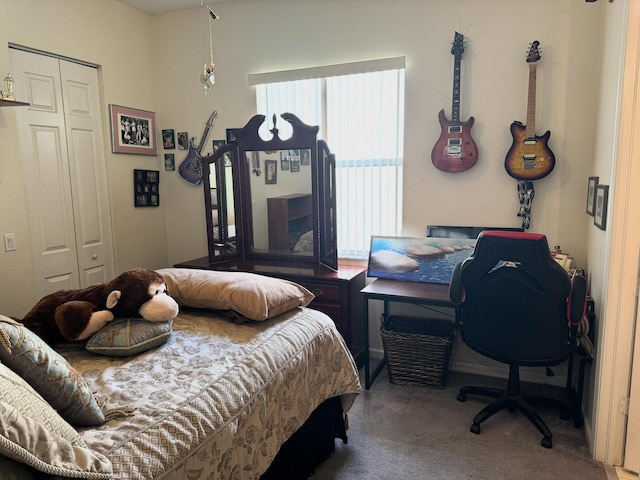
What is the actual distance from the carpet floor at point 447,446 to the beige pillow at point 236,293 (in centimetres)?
81

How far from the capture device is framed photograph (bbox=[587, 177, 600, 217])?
253 centimetres

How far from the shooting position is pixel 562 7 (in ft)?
8.83

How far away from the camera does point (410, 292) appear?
2830 millimetres

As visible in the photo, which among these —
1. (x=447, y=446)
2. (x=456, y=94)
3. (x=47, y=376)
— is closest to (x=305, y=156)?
(x=456, y=94)

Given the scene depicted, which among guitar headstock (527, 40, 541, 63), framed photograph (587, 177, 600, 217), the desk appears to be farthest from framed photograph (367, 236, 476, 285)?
guitar headstock (527, 40, 541, 63)

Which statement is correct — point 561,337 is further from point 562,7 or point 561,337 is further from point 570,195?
point 562,7

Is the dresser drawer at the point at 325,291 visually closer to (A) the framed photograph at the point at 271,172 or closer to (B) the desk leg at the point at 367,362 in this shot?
(B) the desk leg at the point at 367,362

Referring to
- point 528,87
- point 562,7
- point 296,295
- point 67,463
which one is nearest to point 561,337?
point 296,295

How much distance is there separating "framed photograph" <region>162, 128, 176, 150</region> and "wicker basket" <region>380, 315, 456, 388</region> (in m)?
2.36

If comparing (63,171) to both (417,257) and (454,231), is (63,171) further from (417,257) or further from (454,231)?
(454,231)

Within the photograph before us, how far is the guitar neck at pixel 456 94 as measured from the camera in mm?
2924

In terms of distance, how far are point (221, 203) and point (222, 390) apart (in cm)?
213

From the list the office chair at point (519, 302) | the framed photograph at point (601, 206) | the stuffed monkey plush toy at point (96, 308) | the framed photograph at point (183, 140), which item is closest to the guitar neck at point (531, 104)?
the framed photograph at point (601, 206)

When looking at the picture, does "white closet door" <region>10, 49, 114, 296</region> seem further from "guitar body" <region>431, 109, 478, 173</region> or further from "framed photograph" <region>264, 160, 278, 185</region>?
"guitar body" <region>431, 109, 478, 173</region>
